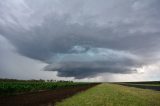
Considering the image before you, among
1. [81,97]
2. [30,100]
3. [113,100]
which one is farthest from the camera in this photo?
[81,97]

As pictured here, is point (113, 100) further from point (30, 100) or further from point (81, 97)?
point (30, 100)

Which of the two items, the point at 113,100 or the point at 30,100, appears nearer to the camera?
the point at 113,100

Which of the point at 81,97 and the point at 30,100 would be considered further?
the point at 81,97

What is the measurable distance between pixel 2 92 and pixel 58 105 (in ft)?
91.1

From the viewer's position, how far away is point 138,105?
82.7 feet

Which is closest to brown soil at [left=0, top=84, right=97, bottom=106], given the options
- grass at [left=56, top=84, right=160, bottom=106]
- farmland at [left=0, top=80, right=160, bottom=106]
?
farmland at [left=0, top=80, right=160, bottom=106]

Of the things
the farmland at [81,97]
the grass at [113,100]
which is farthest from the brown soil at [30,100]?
the grass at [113,100]

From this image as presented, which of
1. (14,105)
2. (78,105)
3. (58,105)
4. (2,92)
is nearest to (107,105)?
(78,105)

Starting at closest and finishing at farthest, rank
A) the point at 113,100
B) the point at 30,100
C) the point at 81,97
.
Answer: the point at 113,100 < the point at 30,100 < the point at 81,97

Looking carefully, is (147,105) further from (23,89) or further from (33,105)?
(23,89)

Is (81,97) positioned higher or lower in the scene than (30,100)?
higher

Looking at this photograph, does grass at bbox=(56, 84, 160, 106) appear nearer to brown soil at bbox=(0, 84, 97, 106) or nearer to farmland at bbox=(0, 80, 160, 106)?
farmland at bbox=(0, 80, 160, 106)

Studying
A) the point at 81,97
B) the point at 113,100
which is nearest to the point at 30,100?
the point at 81,97

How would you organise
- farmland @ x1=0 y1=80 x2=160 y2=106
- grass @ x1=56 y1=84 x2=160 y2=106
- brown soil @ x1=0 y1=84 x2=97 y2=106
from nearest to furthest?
grass @ x1=56 y1=84 x2=160 y2=106 < brown soil @ x1=0 y1=84 x2=97 y2=106 < farmland @ x1=0 y1=80 x2=160 y2=106
